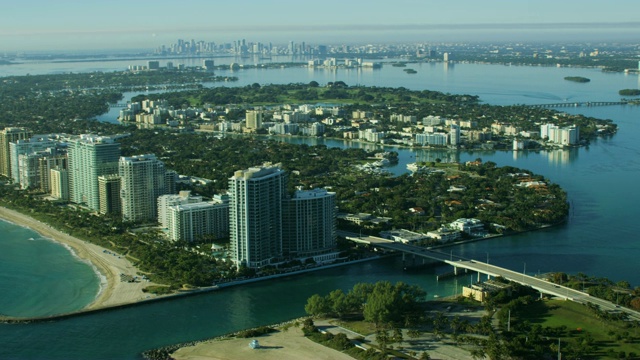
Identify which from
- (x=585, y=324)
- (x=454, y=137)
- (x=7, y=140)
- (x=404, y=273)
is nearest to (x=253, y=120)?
(x=454, y=137)

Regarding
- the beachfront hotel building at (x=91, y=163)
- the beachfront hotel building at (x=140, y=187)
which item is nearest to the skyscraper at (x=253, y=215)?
the beachfront hotel building at (x=140, y=187)

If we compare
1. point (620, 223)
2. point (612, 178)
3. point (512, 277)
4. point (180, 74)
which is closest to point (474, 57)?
point (180, 74)

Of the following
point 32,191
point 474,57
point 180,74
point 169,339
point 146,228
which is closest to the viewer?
point 169,339

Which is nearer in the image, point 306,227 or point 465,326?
point 465,326

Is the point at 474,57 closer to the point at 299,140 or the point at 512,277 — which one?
the point at 299,140

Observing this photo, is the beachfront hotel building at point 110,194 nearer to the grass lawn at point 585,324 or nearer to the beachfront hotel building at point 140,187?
the beachfront hotel building at point 140,187

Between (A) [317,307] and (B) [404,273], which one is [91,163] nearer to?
(B) [404,273]

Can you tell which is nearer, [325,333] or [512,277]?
[325,333]
